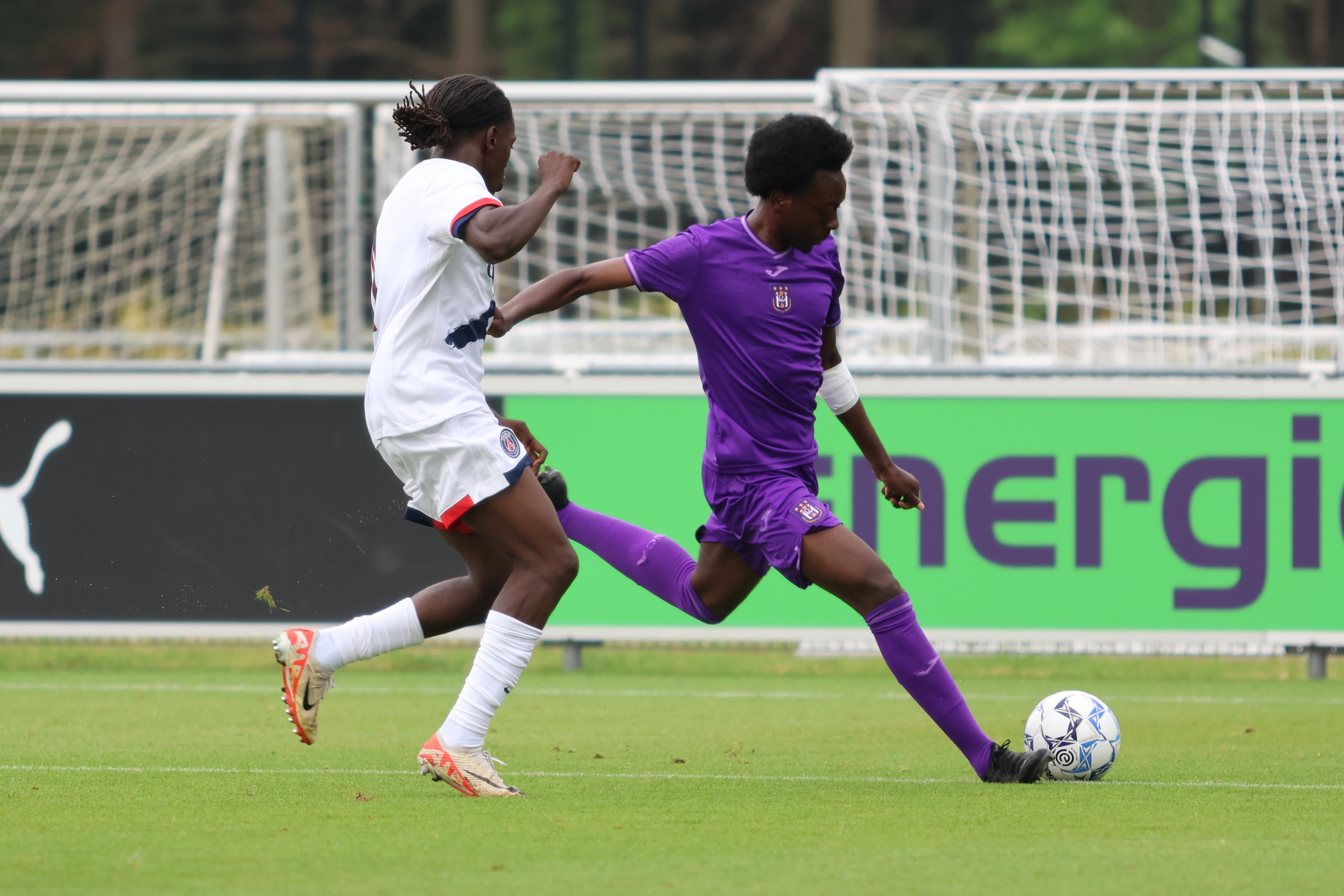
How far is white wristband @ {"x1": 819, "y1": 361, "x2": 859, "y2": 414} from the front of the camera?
19.9 feet

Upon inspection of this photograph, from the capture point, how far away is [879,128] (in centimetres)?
1052

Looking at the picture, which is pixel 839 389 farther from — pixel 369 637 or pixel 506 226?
pixel 369 637

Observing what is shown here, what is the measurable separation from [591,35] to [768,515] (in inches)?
1215

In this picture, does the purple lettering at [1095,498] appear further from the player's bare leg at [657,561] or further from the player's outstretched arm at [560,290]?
the player's outstretched arm at [560,290]

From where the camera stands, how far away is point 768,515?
565 centimetres

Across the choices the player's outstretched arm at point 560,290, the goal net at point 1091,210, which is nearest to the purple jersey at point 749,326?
the player's outstretched arm at point 560,290

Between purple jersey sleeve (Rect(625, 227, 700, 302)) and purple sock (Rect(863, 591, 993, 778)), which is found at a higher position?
purple jersey sleeve (Rect(625, 227, 700, 302))

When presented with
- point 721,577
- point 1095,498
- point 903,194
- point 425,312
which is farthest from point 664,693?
point 425,312

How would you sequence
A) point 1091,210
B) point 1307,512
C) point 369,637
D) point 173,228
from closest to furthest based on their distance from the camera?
1. point 369,637
2. point 1307,512
3. point 1091,210
4. point 173,228

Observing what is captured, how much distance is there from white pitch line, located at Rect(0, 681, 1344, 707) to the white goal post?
5.48 feet

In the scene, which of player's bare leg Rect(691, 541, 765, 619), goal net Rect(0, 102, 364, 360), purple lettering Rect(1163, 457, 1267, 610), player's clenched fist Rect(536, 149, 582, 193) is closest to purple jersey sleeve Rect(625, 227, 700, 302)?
player's clenched fist Rect(536, 149, 582, 193)

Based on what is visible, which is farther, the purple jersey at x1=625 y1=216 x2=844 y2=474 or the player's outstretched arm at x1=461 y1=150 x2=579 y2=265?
the purple jersey at x1=625 y1=216 x2=844 y2=474

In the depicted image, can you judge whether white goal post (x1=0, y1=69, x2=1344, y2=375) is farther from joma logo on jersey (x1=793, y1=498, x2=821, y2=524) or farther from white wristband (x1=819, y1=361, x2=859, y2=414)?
joma logo on jersey (x1=793, y1=498, x2=821, y2=524)

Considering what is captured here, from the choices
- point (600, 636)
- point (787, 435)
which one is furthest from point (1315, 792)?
point (600, 636)
